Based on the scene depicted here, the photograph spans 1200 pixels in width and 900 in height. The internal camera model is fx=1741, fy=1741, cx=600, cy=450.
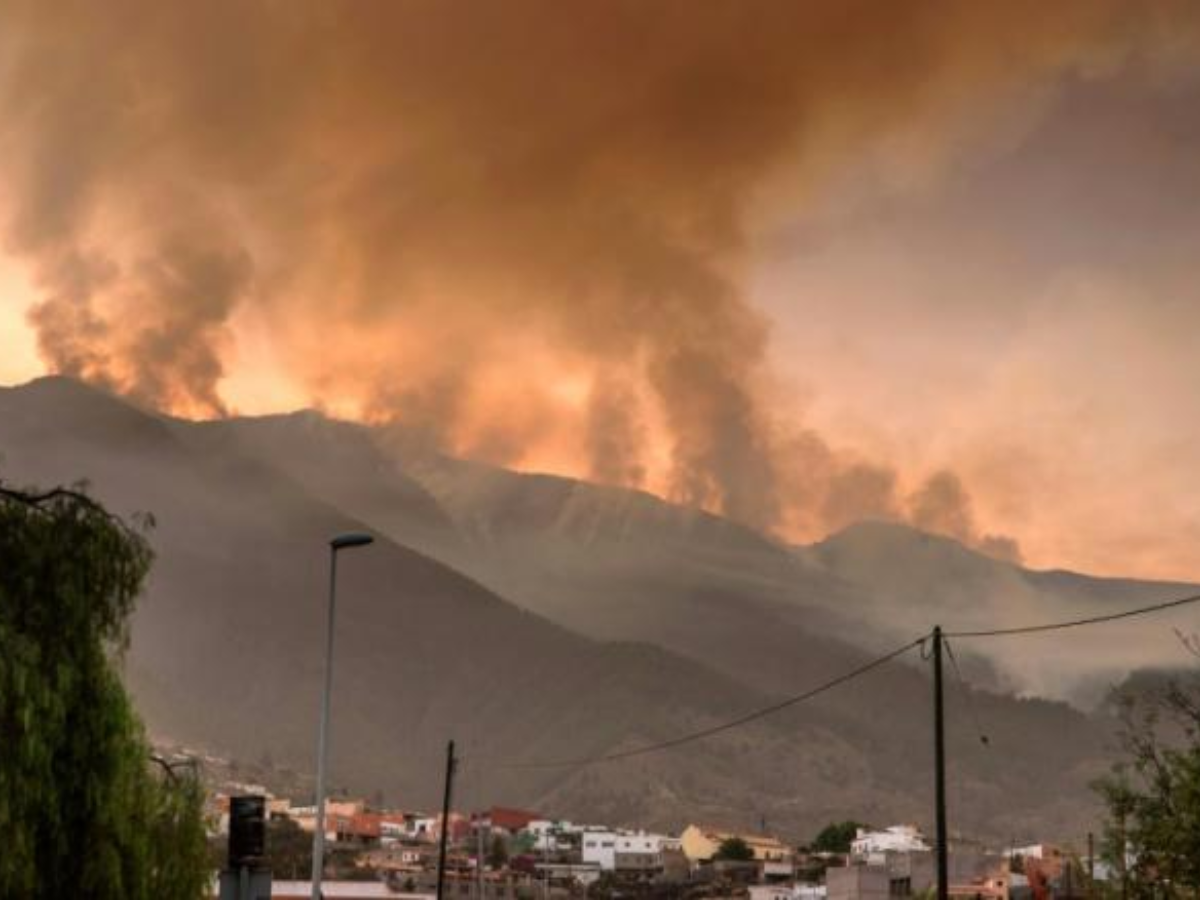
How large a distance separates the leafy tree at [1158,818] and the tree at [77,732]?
73.3 feet

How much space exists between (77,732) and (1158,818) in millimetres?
26124

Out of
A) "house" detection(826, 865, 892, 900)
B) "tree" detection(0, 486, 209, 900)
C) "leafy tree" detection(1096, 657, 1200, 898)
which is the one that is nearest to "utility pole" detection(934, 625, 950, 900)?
"leafy tree" detection(1096, 657, 1200, 898)

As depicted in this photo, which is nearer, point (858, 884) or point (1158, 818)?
point (1158, 818)

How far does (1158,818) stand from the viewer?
1613 inches

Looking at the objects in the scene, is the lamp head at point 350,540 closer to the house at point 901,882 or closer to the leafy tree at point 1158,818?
the leafy tree at point 1158,818

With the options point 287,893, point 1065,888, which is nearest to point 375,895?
point 287,893

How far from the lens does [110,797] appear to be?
85.3ft

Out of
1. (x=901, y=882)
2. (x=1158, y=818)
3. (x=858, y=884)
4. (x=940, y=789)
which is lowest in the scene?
(x=901, y=882)

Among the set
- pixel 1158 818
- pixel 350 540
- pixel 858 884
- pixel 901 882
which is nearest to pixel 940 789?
pixel 1158 818

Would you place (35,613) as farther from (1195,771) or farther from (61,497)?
(1195,771)

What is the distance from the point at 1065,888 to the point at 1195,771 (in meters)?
123

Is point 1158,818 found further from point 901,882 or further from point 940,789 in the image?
point 901,882

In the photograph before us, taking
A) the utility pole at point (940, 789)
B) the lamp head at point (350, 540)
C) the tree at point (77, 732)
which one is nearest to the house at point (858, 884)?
the utility pole at point (940, 789)

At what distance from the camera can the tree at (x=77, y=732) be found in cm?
2478
